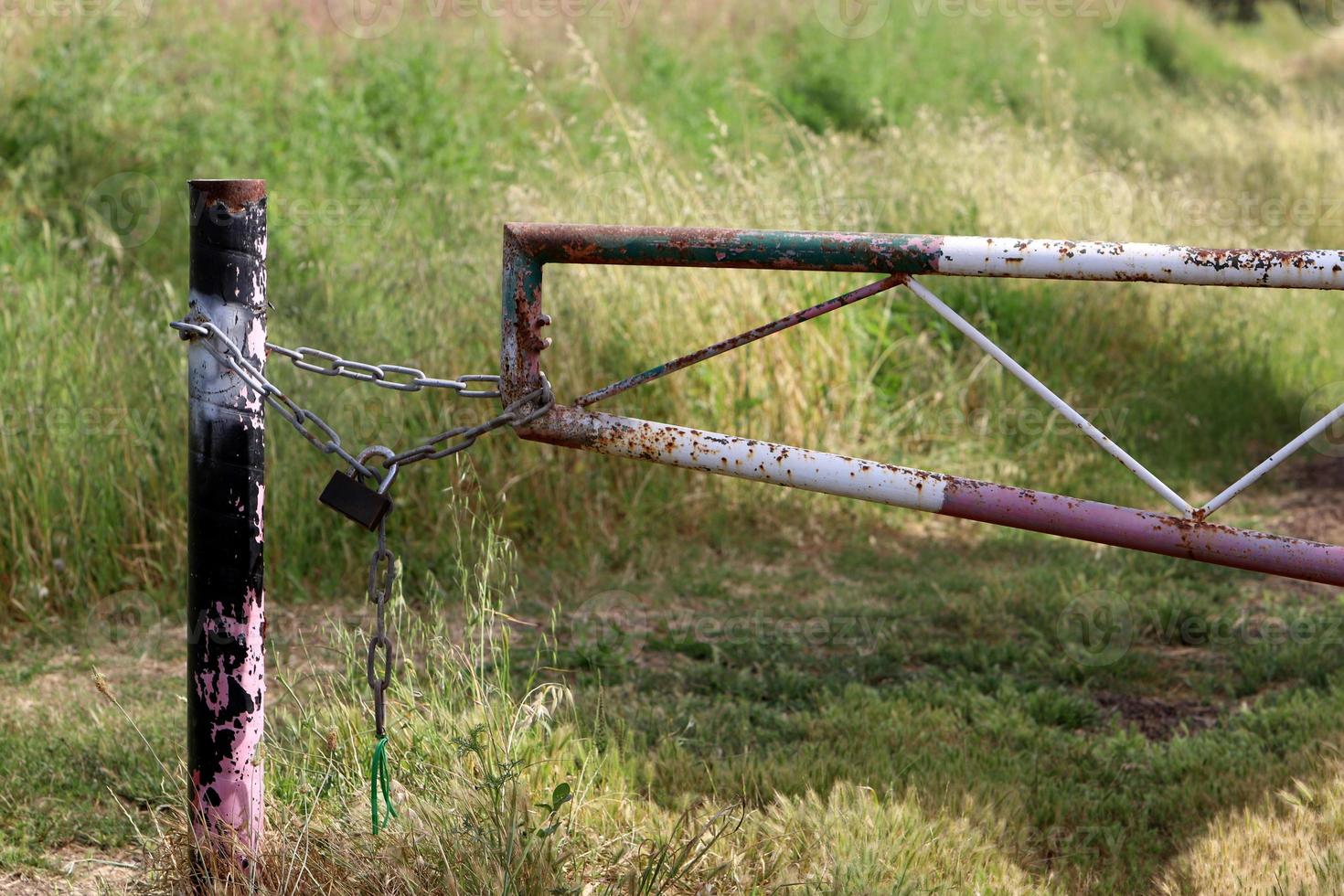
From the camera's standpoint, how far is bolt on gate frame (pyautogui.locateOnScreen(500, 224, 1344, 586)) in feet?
6.80

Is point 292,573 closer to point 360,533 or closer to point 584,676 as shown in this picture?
point 360,533

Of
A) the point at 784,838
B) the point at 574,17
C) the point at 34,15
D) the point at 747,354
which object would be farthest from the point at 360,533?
the point at 574,17

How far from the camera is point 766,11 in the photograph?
575 inches

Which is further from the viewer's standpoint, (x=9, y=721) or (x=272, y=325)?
(x=272, y=325)

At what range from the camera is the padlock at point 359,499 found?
86.8 inches

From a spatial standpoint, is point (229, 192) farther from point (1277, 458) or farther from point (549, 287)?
point (549, 287)

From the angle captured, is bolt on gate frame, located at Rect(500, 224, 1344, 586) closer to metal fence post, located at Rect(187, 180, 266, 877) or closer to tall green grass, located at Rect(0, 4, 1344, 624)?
metal fence post, located at Rect(187, 180, 266, 877)

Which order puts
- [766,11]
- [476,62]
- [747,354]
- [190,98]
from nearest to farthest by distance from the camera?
[747,354] → [190,98] → [476,62] → [766,11]

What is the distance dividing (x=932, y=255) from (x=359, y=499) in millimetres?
1059

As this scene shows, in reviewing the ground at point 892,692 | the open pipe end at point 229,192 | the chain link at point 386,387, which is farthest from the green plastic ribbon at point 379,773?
the open pipe end at point 229,192

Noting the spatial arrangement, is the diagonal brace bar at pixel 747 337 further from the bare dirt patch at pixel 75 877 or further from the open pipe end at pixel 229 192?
the bare dirt patch at pixel 75 877

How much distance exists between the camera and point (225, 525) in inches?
91.7

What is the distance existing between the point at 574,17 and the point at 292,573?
9.88 meters

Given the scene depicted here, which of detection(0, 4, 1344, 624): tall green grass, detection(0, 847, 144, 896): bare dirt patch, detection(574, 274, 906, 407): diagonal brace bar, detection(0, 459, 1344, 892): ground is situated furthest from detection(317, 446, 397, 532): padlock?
detection(0, 847, 144, 896): bare dirt patch
